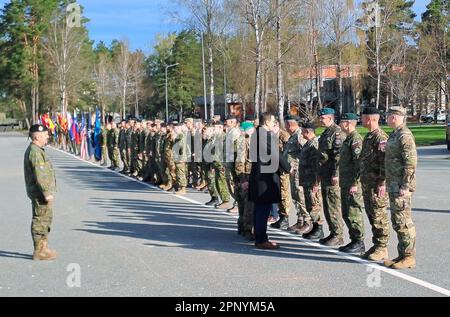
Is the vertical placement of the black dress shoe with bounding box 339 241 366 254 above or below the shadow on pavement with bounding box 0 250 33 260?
above

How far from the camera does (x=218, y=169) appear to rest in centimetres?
1177

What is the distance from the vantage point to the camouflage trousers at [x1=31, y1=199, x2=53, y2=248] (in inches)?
299

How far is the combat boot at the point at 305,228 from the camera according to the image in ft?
30.1

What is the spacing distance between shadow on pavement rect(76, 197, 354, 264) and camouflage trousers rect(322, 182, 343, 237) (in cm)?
48

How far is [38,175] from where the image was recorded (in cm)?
754

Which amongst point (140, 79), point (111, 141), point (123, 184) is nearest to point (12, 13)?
point (140, 79)

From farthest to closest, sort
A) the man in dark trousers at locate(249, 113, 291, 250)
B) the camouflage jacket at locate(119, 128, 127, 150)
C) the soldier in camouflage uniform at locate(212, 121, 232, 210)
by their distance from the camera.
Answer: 1. the camouflage jacket at locate(119, 128, 127, 150)
2. the soldier in camouflage uniform at locate(212, 121, 232, 210)
3. the man in dark trousers at locate(249, 113, 291, 250)

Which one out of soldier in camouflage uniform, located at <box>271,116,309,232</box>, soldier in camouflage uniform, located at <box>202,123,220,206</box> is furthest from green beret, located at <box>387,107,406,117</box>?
soldier in camouflage uniform, located at <box>202,123,220,206</box>

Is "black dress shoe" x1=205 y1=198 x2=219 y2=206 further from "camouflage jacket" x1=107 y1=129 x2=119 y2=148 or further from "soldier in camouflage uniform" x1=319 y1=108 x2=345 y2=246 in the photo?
"camouflage jacket" x1=107 y1=129 x2=119 y2=148

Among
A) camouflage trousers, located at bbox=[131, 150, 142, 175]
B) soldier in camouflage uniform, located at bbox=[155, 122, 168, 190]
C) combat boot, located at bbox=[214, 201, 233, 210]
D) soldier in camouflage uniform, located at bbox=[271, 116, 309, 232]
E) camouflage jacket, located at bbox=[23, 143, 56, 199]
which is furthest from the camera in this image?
camouflage trousers, located at bbox=[131, 150, 142, 175]

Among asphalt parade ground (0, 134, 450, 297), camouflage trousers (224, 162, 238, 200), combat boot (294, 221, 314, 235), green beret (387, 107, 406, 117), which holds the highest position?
green beret (387, 107, 406, 117)

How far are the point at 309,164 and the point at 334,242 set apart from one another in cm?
131

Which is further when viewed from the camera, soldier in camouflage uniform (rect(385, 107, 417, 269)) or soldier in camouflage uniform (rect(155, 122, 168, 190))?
soldier in camouflage uniform (rect(155, 122, 168, 190))

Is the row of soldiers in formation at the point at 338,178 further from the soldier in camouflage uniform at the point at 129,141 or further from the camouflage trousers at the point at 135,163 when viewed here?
the soldier in camouflage uniform at the point at 129,141
